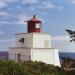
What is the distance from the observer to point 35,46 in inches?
913

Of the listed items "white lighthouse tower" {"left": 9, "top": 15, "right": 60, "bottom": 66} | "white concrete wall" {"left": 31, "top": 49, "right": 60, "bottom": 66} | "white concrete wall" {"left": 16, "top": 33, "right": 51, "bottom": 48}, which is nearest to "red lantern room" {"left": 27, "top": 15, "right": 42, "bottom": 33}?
"white lighthouse tower" {"left": 9, "top": 15, "right": 60, "bottom": 66}

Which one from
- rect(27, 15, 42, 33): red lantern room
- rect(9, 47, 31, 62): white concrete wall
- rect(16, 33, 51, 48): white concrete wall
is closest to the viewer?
rect(9, 47, 31, 62): white concrete wall

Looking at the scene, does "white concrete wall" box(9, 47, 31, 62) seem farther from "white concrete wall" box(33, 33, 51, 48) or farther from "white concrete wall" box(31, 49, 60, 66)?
"white concrete wall" box(33, 33, 51, 48)

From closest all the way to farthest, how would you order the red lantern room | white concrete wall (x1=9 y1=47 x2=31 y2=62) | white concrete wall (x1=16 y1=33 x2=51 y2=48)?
1. white concrete wall (x1=9 y1=47 x2=31 y2=62)
2. white concrete wall (x1=16 y1=33 x2=51 y2=48)
3. the red lantern room

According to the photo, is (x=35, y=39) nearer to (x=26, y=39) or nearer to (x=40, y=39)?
(x=40, y=39)

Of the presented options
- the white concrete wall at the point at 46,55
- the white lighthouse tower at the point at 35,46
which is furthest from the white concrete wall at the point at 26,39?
the white concrete wall at the point at 46,55

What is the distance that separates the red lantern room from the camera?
23.0 metres

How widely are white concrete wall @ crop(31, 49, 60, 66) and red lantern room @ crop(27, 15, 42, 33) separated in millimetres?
1224

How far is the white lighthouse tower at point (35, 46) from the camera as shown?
74.9ft

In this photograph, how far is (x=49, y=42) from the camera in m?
23.7

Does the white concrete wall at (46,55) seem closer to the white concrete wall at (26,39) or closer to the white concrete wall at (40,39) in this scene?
the white concrete wall at (40,39)

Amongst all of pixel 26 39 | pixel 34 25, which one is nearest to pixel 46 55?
pixel 26 39

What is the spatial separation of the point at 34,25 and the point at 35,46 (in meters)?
1.27

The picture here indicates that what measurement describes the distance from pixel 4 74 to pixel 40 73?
67.2 inches
